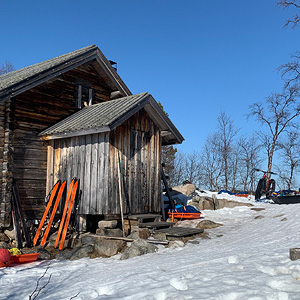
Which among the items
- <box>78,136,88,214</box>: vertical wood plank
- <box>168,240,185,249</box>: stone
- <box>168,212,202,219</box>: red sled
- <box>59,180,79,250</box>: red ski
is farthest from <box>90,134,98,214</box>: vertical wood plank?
<box>168,212,202,219</box>: red sled

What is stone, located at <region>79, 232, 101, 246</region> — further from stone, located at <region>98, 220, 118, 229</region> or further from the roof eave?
the roof eave

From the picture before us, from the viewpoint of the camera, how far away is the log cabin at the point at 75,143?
37.8 ft

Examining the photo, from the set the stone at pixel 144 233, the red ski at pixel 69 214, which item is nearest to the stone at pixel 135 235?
the stone at pixel 144 233

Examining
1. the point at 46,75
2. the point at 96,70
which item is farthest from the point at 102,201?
the point at 96,70

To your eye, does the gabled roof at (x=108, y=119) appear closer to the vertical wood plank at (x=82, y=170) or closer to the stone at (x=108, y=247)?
the vertical wood plank at (x=82, y=170)

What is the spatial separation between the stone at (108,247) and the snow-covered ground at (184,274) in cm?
39

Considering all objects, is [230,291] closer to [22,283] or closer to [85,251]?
[22,283]

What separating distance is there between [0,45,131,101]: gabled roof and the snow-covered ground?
584 centimetres

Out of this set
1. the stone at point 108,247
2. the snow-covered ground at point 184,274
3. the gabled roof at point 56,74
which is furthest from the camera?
the gabled roof at point 56,74

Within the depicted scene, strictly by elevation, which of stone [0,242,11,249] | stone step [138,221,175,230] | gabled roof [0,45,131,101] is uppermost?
gabled roof [0,45,131,101]

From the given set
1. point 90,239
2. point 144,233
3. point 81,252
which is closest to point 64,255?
point 81,252

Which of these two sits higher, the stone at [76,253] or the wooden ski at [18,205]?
the wooden ski at [18,205]

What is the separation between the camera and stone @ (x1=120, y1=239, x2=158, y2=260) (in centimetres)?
939

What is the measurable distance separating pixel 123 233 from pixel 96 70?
7.50 meters
